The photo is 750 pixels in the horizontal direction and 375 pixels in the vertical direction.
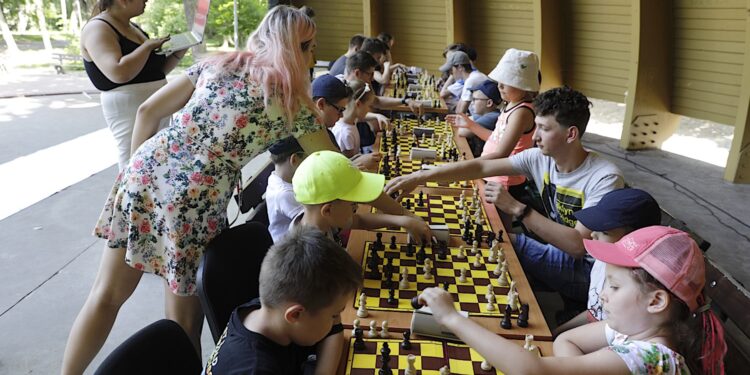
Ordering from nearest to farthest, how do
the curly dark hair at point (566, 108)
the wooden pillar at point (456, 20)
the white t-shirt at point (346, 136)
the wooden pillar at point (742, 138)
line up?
the curly dark hair at point (566, 108) → the white t-shirt at point (346, 136) → the wooden pillar at point (742, 138) → the wooden pillar at point (456, 20)

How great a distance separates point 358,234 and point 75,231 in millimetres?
3386

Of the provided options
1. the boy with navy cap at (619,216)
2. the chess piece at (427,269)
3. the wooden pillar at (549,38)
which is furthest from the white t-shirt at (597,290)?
the wooden pillar at (549,38)

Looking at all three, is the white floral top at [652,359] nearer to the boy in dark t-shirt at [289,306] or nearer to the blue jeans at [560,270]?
the boy in dark t-shirt at [289,306]

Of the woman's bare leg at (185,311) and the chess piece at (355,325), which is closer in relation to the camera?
the chess piece at (355,325)

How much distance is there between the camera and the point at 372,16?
12.5 metres

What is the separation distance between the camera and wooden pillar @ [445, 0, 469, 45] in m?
11.8

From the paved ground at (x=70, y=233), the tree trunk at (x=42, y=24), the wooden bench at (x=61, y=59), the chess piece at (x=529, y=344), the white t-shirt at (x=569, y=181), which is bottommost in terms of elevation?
the paved ground at (x=70, y=233)

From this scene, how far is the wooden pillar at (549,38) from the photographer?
10133mm

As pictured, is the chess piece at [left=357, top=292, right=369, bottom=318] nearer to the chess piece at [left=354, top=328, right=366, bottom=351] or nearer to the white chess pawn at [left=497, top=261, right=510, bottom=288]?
the chess piece at [left=354, top=328, right=366, bottom=351]

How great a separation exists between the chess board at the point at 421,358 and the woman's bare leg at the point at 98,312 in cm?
129

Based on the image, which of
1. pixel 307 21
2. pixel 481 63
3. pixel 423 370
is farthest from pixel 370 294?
pixel 481 63

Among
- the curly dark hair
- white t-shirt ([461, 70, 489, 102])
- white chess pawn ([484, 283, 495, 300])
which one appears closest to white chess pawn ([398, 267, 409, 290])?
white chess pawn ([484, 283, 495, 300])

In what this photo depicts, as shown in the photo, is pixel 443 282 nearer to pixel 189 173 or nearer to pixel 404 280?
pixel 404 280

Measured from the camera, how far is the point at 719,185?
773cm
